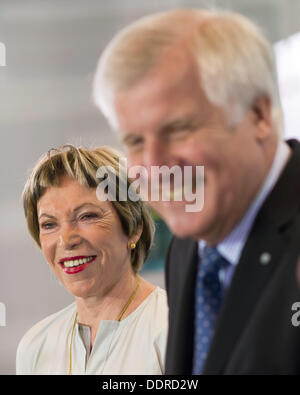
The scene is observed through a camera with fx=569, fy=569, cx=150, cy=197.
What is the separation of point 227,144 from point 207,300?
30cm

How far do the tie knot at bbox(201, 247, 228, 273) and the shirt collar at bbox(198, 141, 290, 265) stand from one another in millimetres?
15

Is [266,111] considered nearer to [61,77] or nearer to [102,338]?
[102,338]

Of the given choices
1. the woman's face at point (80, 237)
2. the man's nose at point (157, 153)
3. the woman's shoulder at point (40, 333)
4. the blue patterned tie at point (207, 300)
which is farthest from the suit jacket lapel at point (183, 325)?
the woman's shoulder at point (40, 333)

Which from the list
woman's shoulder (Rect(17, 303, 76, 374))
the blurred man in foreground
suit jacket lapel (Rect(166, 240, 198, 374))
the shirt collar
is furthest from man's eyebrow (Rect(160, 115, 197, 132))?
woman's shoulder (Rect(17, 303, 76, 374))

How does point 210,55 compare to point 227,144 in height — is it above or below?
above

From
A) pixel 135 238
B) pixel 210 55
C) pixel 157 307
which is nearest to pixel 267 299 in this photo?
pixel 210 55

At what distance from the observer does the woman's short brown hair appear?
1.48 m

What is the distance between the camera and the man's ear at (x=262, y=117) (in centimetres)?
90

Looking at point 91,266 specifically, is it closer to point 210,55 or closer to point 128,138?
point 128,138

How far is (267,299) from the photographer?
881mm

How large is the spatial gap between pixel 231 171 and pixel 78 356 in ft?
2.72
